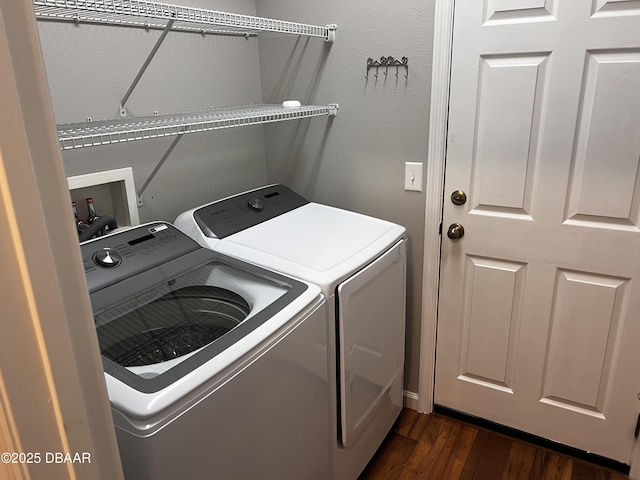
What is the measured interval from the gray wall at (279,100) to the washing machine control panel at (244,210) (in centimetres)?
24

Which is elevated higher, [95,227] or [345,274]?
[95,227]

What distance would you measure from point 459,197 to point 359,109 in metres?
0.60

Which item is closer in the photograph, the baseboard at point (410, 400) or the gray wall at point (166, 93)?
the gray wall at point (166, 93)

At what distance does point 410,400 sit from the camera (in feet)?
7.66

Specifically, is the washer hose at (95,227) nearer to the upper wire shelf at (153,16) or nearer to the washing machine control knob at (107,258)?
the washing machine control knob at (107,258)

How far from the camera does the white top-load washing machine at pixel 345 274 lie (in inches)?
62.6

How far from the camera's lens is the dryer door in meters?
1.63

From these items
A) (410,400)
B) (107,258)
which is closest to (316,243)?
(107,258)

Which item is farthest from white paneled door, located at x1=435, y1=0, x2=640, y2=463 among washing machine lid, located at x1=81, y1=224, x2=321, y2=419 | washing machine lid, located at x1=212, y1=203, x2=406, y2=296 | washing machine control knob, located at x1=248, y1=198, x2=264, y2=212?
washing machine lid, located at x1=81, y1=224, x2=321, y2=419

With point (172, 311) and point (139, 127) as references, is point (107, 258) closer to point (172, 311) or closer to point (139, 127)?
point (172, 311)

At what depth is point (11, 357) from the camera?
1.48ft

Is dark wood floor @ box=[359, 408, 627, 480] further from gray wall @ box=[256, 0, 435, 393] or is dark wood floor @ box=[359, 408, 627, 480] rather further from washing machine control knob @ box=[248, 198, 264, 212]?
washing machine control knob @ box=[248, 198, 264, 212]

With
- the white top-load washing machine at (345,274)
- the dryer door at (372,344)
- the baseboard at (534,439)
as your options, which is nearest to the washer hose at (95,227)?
the white top-load washing machine at (345,274)

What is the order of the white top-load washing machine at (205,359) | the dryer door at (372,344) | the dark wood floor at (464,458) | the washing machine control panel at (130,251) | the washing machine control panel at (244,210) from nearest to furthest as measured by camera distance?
the white top-load washing machine at (205,359)
the washing machine control panel at (130,251)
the dryer door at (372,344)
the washing machine control panel at (244,210)
the dark wood floor at (464,458)
